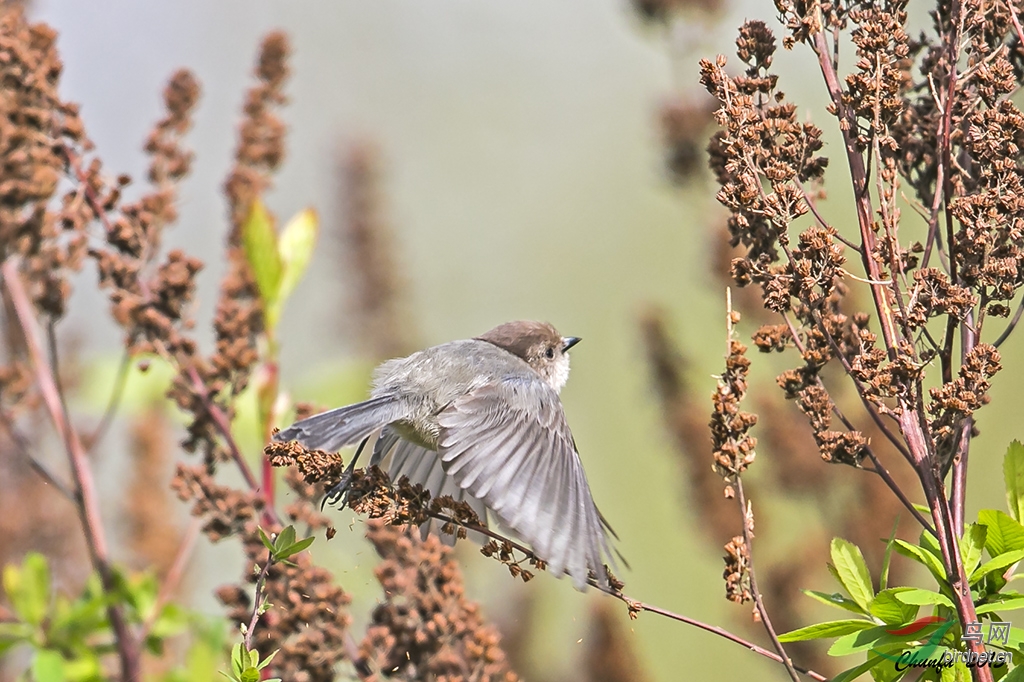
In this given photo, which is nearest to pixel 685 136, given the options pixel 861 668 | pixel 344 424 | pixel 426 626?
pixel 344 424

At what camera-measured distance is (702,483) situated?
3.20 meters

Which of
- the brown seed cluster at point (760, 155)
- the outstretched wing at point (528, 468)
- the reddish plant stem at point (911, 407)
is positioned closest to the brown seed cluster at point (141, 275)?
the outstretched wing at point (528, 468)

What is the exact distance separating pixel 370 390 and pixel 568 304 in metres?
8.07

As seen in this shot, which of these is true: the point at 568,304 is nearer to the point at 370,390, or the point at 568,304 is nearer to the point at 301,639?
Result: the point at 370,390

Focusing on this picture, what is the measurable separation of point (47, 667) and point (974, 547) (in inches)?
68.5

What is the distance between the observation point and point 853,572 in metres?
1.56

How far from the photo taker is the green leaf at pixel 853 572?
1.54 meters

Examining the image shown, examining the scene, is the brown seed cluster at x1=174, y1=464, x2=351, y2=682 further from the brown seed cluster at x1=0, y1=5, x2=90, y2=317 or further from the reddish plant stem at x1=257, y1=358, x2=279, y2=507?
the brown seed cluster at x1=0, y1=5, x2=90, y2=317

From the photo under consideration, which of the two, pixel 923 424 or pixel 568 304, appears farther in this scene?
pixel 568 304

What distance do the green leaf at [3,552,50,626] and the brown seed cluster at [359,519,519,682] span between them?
30.8 inches

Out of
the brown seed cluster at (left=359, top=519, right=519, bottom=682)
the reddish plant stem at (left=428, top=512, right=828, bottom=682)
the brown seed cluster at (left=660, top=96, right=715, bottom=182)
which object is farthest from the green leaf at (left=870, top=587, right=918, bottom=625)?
the brown seed cluster at (left=660, top=96, right=715, bottom=182)

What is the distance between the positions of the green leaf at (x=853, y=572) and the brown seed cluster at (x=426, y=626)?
28.0 inches

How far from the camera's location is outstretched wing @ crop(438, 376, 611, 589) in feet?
6.13

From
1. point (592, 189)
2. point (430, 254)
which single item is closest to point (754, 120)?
point (430, 254)
